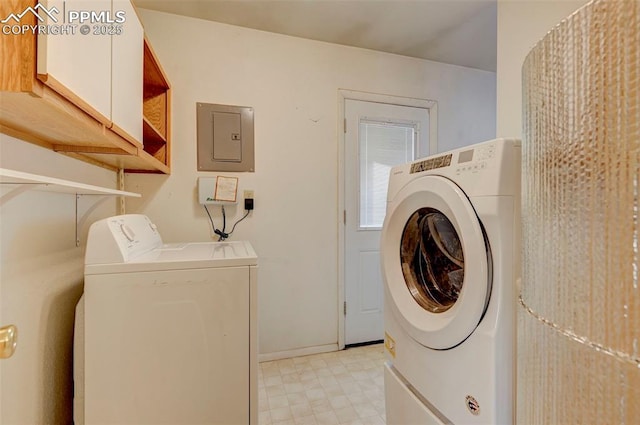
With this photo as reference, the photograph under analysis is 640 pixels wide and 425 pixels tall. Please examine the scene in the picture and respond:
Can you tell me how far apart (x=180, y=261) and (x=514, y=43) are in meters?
1.98

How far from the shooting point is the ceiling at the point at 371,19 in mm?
1781

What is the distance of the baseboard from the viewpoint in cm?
207

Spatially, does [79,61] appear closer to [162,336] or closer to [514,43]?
[162,336]

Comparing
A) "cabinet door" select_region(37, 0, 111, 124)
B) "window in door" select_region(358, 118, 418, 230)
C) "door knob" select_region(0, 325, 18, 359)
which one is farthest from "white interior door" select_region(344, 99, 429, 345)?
"door knob" select_region(0, 325, 18, 359)

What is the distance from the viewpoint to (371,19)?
192cm

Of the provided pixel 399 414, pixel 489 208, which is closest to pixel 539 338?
pixel 489 208

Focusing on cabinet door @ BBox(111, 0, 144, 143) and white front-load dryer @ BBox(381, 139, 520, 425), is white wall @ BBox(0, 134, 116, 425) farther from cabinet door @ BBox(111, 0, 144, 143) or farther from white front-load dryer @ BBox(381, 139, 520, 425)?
white front-load dryer @ BBox(381, 139, 520, 425)

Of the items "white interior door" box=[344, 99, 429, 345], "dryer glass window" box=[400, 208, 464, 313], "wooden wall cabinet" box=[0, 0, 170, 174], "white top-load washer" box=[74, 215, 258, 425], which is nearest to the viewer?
"wooden wall cabinet" box=[0, 0, 170, 174]

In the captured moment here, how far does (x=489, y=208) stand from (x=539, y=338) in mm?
420

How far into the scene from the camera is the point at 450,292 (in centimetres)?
114

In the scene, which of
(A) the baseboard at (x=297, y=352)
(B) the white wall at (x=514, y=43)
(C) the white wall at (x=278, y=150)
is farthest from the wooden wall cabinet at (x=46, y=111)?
(B) the white wall at (x=514, y=43)

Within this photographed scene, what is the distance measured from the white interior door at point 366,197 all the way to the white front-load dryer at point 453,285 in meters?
1.01

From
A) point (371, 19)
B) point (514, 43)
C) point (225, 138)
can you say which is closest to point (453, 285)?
point (514, 43)

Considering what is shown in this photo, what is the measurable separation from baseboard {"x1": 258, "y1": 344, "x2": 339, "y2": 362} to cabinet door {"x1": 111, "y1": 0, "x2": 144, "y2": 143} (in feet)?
5.31
